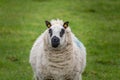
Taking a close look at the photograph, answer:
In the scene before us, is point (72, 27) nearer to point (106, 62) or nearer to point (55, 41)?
point (106, 62)

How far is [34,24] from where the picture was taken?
78.9 feet

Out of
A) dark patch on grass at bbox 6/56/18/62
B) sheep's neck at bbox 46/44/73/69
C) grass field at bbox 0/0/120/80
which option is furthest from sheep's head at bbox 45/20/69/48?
dark patch on grass at bbox 6/56/18/62

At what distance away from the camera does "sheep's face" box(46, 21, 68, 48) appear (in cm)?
1120

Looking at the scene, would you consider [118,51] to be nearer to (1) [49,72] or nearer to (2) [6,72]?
(2) [6,72]

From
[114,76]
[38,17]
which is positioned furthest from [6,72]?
[38,17]

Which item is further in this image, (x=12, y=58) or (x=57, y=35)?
(x=12, y=58)

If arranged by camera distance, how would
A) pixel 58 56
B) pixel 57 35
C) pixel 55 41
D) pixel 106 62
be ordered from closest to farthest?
pixel 55 41
pixel 57 35
pixel 58 56
pixel 106 62

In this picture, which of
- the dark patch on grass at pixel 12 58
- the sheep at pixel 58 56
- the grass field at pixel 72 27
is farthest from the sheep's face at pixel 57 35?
the dark patch on grass at pixel 12 58

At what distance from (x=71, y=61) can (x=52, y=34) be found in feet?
2.17

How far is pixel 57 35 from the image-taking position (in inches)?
446

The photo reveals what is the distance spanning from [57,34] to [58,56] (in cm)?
44

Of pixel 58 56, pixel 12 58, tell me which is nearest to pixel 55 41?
pixel 58 56

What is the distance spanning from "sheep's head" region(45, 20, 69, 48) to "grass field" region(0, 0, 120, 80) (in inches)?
127

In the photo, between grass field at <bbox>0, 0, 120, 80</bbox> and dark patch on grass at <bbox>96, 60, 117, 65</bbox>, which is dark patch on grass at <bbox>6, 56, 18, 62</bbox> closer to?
grass field at <bbox>0, 0, 120, 80</bbox>
